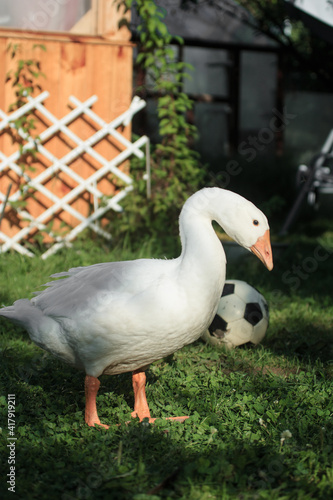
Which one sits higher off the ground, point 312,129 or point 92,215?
point 312,129

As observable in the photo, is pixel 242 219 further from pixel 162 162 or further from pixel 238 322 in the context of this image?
pixel 162 162

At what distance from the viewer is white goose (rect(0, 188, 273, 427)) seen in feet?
6.97

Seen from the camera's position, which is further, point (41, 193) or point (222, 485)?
point (41, 193)

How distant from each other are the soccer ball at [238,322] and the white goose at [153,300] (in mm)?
1024

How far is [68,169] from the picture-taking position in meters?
5.36

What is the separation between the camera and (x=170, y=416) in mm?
2518

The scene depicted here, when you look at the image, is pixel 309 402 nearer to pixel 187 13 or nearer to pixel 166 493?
pixel 166 493

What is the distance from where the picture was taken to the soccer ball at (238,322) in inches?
129

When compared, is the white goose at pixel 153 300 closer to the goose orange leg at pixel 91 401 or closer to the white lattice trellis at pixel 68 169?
the goose orange leg at pixel 91 401

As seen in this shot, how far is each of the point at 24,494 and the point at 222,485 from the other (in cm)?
65

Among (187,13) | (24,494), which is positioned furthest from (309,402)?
(187,13)

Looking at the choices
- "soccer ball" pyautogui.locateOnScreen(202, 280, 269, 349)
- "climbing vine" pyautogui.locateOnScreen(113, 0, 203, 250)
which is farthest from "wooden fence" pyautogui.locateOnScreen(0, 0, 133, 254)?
"soccer ball" pyautogui.locateOnScreen(202, 280, 269, 349)

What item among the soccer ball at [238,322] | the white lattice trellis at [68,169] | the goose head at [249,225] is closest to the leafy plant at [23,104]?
the white lattice trellis at [68,169]

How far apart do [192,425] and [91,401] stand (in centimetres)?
44
